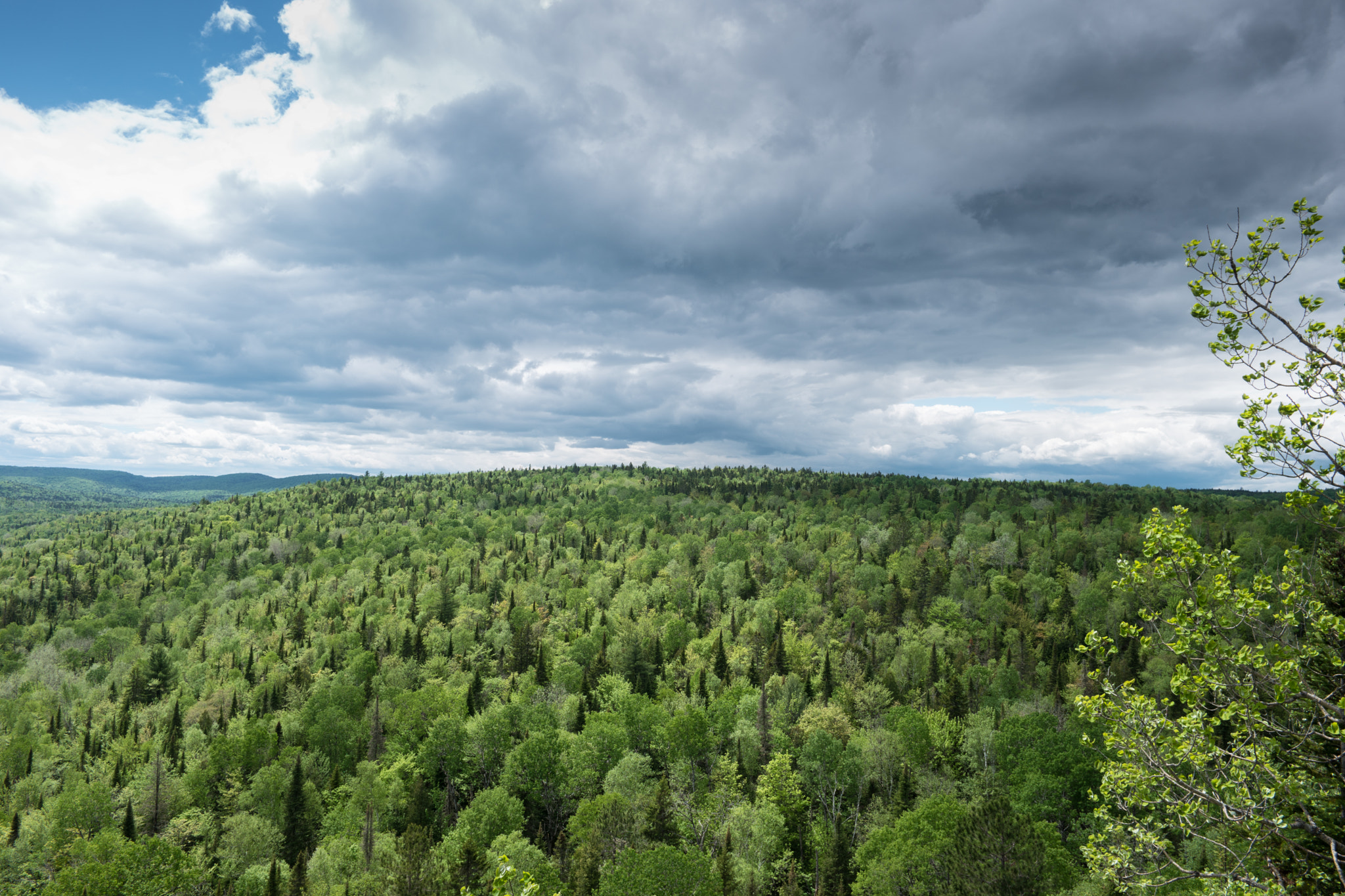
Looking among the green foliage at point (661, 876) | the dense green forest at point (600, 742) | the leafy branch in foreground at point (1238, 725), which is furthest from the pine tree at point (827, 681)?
the leafy branch in foreground at point (1238, 725)

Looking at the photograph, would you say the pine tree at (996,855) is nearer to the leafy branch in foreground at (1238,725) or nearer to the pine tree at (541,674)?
the leafy branch in foreground at (1238,725)

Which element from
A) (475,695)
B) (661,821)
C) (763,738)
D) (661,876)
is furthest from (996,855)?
(475,695)

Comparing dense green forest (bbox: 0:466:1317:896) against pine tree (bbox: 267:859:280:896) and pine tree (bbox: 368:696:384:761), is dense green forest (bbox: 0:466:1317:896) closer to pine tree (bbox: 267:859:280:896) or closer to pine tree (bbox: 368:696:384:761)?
pine tree (bbox: 368:696:384:761)

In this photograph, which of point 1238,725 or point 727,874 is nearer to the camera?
point 1238,725

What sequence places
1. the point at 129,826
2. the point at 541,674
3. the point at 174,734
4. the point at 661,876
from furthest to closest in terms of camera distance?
the point at 541,674, the point at 174,734, the point at 129,826, the point at 661,876

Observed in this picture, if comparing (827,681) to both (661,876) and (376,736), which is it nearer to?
(661,876)

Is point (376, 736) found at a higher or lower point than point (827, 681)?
lower

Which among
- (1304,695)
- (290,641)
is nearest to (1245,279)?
(1304,695)

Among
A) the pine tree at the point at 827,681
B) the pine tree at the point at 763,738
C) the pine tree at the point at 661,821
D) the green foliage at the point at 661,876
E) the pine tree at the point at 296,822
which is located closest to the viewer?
the green foliage at the point at 661,876
